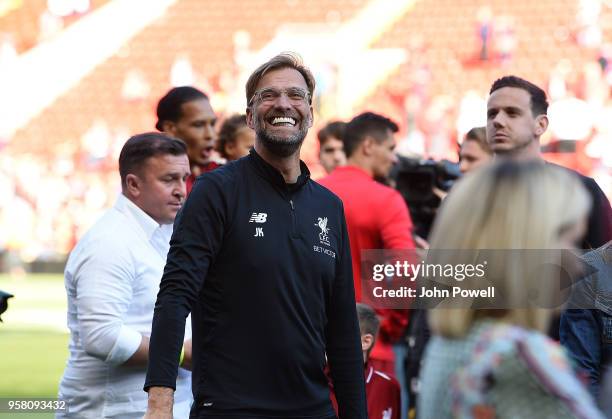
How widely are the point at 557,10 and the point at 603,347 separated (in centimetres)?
2209

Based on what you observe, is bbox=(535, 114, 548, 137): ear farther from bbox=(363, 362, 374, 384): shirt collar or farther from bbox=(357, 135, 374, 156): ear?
bbox=(357, 135, 374, 156): ear

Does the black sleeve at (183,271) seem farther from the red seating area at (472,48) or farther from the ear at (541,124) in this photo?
the red seating area at (472,48)

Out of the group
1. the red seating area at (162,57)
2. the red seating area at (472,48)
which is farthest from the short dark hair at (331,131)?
the red seating area at (162,57)

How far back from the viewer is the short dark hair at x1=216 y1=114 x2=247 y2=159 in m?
6.40

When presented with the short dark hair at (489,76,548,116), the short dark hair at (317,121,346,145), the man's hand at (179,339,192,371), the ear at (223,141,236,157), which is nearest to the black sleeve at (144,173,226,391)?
the man's hand at (179,339,192,371)

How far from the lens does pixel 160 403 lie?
10.0ft

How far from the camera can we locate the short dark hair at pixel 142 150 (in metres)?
4.26

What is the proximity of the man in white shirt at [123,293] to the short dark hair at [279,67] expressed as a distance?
805 mm

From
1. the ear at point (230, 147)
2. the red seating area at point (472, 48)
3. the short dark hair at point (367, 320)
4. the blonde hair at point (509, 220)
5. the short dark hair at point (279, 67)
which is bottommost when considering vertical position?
the blonde hair at point (509, 220)

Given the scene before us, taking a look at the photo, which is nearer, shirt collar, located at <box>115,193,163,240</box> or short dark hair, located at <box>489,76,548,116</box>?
shirt collar, located at <box>115,193,163,240</box>

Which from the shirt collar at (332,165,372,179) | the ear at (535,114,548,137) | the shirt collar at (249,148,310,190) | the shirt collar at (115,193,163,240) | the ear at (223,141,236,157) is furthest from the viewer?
the ear at (223,141,236,157)

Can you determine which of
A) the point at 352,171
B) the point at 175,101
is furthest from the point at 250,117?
the point at 352,171

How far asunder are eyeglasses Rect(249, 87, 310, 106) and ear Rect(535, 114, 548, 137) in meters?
1.56

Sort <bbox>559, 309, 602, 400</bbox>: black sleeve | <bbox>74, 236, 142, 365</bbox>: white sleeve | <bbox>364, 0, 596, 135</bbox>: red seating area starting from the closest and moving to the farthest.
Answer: <bbox>559, 309, 602, 400</bbox>: black sleeve → <bbox>74, 236, 142, 365</bbox>: white sleeve → <bbox>364, 0, 596, 135</bbox>: red seating area
